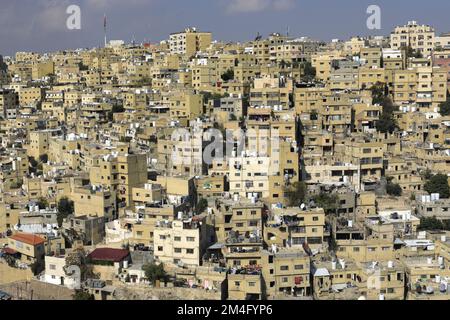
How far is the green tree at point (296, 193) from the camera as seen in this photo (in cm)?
1038

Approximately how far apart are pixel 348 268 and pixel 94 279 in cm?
298

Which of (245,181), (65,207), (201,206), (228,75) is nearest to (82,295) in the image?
(201,206)

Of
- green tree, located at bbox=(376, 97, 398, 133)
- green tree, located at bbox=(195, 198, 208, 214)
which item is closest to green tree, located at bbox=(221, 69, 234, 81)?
green tree, located at bbox=(376, 97, 398, 133)

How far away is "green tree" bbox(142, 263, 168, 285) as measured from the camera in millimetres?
7992

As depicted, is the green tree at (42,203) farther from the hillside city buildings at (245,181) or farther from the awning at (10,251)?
the awning at (10,251)

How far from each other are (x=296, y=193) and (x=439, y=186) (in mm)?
2502

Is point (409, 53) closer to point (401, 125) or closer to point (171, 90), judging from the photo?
point (401, 125)

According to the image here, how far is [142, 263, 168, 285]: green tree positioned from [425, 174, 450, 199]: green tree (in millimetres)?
5183

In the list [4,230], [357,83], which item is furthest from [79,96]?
[4,230]

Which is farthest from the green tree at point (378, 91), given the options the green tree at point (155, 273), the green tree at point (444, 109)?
the green tree at point (155, 273)

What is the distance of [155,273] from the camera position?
800cm

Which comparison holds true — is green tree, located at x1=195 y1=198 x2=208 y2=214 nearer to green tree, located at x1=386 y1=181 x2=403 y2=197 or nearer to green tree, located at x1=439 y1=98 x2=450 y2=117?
green tree, located at x1=386 y1=181 x2=403 y2=197

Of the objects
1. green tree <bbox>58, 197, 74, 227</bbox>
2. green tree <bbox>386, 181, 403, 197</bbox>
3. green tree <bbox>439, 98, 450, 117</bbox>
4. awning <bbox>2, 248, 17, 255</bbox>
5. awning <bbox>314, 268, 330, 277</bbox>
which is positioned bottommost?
awning <bbox>314, 268, 330, 277</bbox>
